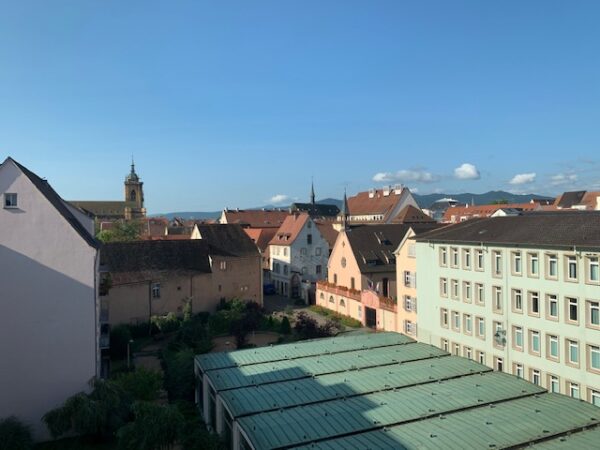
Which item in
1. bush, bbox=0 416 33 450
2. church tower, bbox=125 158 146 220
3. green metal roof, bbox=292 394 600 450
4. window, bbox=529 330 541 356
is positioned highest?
church tower, bbox=125 158 146 220

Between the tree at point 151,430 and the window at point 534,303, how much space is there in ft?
65.0

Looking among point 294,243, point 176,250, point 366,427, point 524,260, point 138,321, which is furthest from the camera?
point 294,243

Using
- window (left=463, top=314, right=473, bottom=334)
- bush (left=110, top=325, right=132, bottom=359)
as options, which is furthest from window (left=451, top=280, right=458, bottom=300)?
bush (left=110, top=325, right=132, bottom=359)

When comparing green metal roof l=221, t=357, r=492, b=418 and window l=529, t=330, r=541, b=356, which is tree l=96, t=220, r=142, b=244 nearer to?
green metal roof l=221, t=357, r=492, b=418

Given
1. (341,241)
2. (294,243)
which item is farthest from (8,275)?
(294,243)

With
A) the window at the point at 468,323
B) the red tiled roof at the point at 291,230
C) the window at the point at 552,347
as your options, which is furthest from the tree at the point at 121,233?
the window at the point at 552,347

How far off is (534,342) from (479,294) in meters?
4.71

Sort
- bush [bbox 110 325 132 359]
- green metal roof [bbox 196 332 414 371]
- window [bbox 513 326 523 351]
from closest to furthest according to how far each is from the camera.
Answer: green metal roof [bbox 196 332 414 371] → window [bbox 513 326 523 351] → bush [bbox 110 325 132 359]

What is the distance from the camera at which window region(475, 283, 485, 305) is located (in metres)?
30.3

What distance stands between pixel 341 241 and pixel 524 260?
2539cm

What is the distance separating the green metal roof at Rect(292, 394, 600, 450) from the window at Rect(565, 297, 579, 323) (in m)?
5.29

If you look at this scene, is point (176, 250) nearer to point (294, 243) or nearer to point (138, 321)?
point (138, 321)

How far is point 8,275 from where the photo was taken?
21828mm

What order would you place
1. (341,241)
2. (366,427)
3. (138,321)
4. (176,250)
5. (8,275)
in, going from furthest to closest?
(341,241) → (176,250) → (138,321) → (8,275) → (366,427)
